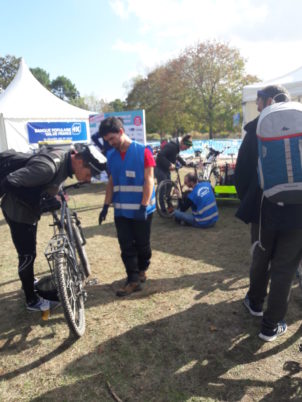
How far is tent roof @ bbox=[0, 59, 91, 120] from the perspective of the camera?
40.1 feet

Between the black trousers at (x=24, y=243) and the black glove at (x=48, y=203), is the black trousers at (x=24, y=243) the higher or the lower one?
the lower one

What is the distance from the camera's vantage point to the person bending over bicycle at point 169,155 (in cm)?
644

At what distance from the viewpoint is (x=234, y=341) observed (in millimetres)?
2645

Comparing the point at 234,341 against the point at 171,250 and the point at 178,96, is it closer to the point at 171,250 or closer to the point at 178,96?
the point at 171,250

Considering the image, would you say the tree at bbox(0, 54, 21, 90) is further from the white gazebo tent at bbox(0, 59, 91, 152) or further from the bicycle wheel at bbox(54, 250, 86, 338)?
the bicycle wheel at bbox(54, 250, 86, 338)

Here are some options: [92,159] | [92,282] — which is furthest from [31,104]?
[92,159]

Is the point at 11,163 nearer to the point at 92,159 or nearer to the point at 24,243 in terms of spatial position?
the point at 92,159

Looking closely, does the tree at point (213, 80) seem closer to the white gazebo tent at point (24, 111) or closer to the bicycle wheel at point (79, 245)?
the white gazebo tent at point (24, 111)

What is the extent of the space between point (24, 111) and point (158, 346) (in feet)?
39.9

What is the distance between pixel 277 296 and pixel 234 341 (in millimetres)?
590

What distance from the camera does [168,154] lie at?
21.3 feet

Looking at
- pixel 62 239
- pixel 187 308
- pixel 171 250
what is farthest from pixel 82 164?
pixel 171 250

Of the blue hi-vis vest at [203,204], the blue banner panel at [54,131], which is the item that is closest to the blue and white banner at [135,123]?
the blue banner panel at [54,131]

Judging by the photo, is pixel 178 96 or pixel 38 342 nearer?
pixel 38 342
